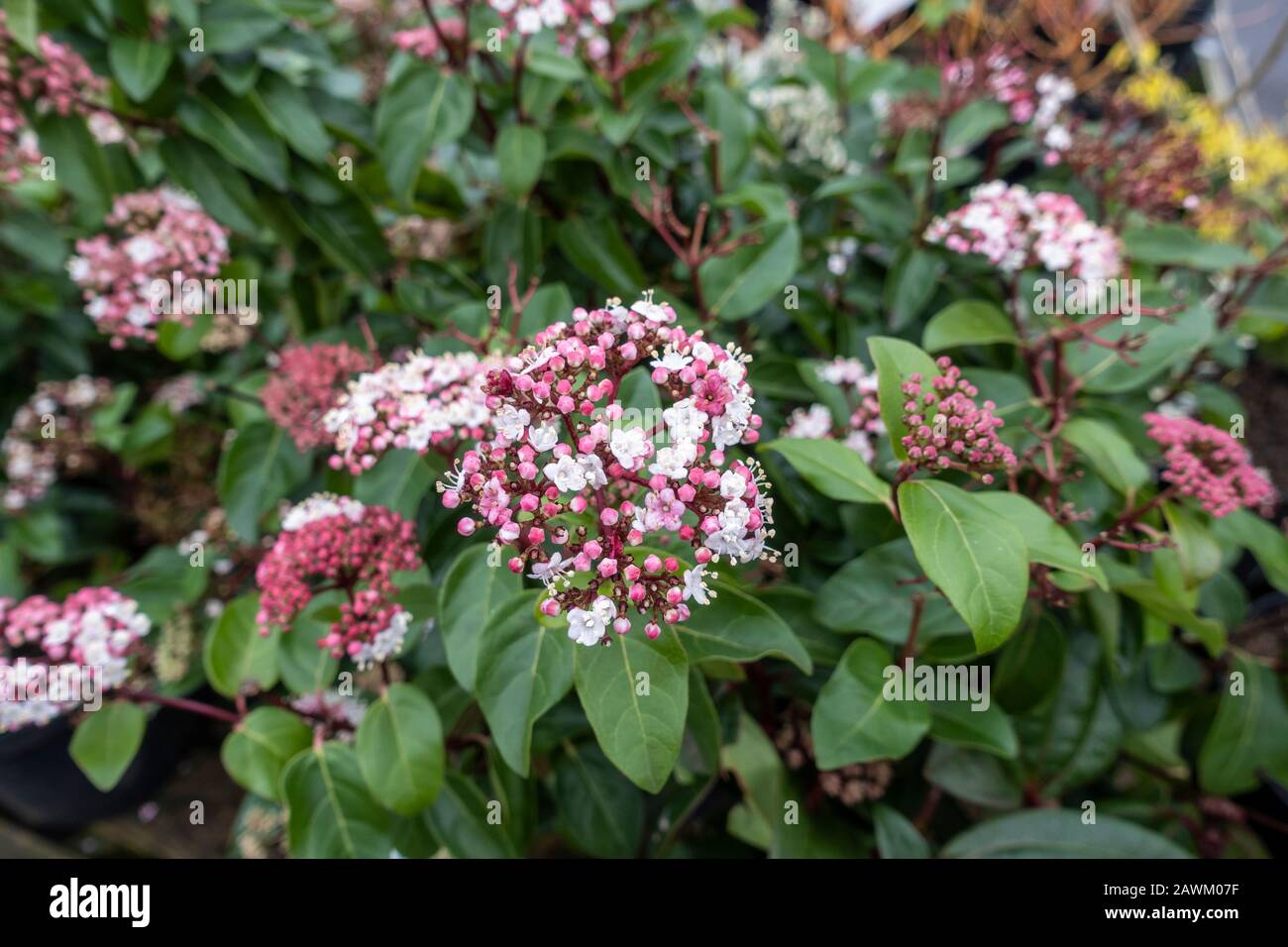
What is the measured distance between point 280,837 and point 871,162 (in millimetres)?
1636

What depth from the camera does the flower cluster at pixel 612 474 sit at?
28.5 inches

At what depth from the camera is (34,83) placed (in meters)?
1.27

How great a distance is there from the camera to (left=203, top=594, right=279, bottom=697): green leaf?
116cm

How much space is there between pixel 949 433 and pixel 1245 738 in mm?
861

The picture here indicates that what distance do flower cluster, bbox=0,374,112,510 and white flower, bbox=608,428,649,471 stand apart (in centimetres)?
149

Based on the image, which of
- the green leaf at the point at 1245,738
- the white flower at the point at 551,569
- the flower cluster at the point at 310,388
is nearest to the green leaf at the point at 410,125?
the flower cluster at the point at 310,388

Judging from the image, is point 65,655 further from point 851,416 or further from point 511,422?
point 851,416

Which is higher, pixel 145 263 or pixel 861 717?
pixel 145 263

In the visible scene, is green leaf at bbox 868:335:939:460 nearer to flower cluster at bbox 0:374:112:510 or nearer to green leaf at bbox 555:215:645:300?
green leaf at bbox 555:215:645:300

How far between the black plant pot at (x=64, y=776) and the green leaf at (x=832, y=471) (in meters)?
1.52

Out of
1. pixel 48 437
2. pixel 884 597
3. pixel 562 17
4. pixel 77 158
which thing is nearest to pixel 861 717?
pixel 884 597

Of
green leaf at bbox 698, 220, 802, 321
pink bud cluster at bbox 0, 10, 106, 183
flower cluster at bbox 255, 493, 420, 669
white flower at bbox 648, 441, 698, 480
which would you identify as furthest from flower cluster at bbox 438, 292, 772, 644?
pink bud cluster at bbox 0, 10, 106, 183

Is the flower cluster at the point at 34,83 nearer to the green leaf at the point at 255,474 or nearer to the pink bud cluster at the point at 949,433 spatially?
the green leaf at the point at 255,474

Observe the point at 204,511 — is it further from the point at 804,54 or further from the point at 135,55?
the point at 804,54
